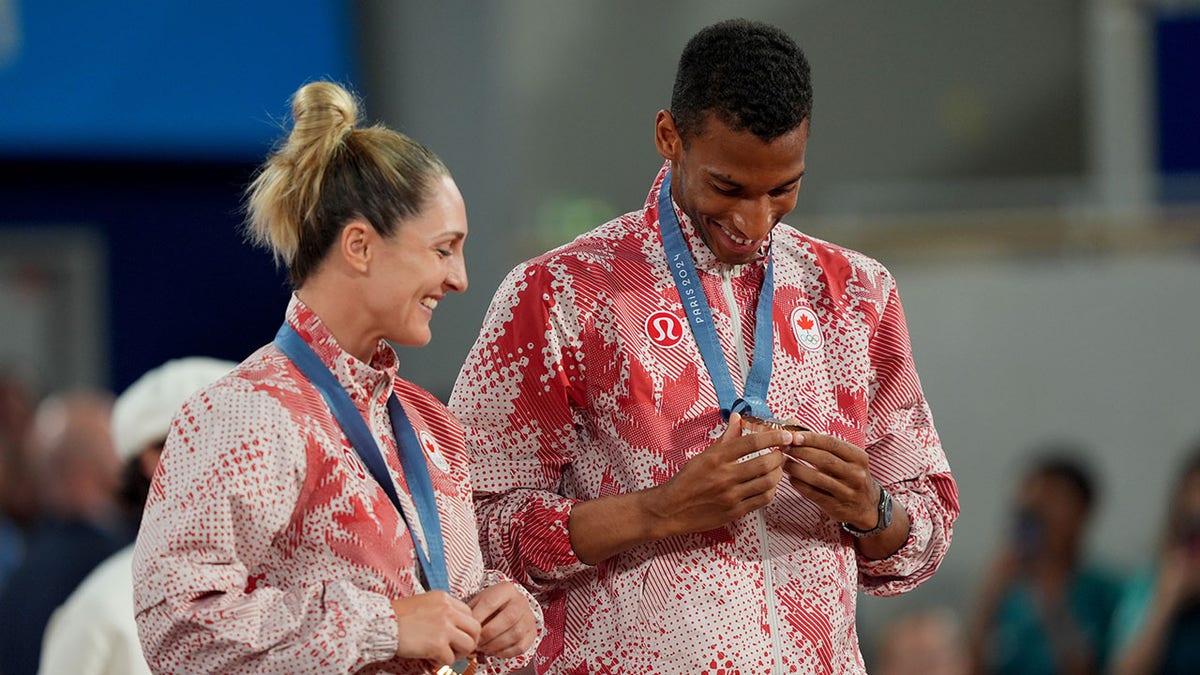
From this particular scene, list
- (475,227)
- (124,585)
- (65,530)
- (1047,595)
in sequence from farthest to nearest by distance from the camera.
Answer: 1. (475,227)
2. (1047,595)
3. (65,530)
4. (124,585)

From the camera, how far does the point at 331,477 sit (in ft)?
6.13

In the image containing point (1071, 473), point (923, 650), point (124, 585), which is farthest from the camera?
point (1071, 473)

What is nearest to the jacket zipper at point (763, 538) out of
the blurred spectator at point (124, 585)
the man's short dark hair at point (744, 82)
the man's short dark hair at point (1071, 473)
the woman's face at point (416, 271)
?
the man's short dark hair at point (744, 82)

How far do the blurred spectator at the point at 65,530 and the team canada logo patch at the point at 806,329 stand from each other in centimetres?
201

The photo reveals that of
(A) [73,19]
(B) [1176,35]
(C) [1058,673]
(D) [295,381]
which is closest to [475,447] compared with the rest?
(D) [295,381]

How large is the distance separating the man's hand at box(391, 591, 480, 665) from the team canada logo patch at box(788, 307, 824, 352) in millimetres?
638

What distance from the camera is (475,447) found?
2.26 m

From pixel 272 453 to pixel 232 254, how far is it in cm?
562

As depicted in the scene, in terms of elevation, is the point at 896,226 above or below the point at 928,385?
above

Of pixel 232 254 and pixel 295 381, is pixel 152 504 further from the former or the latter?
pixel 232 254

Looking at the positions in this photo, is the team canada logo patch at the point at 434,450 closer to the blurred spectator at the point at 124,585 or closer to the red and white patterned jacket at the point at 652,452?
the red and white patterned jacket at the point at 652,452

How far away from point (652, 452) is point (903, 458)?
370 millimetres

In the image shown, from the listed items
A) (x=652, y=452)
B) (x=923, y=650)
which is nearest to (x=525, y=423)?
(x=652, y=452)

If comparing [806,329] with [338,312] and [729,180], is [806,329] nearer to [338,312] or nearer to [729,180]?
[729,180]
